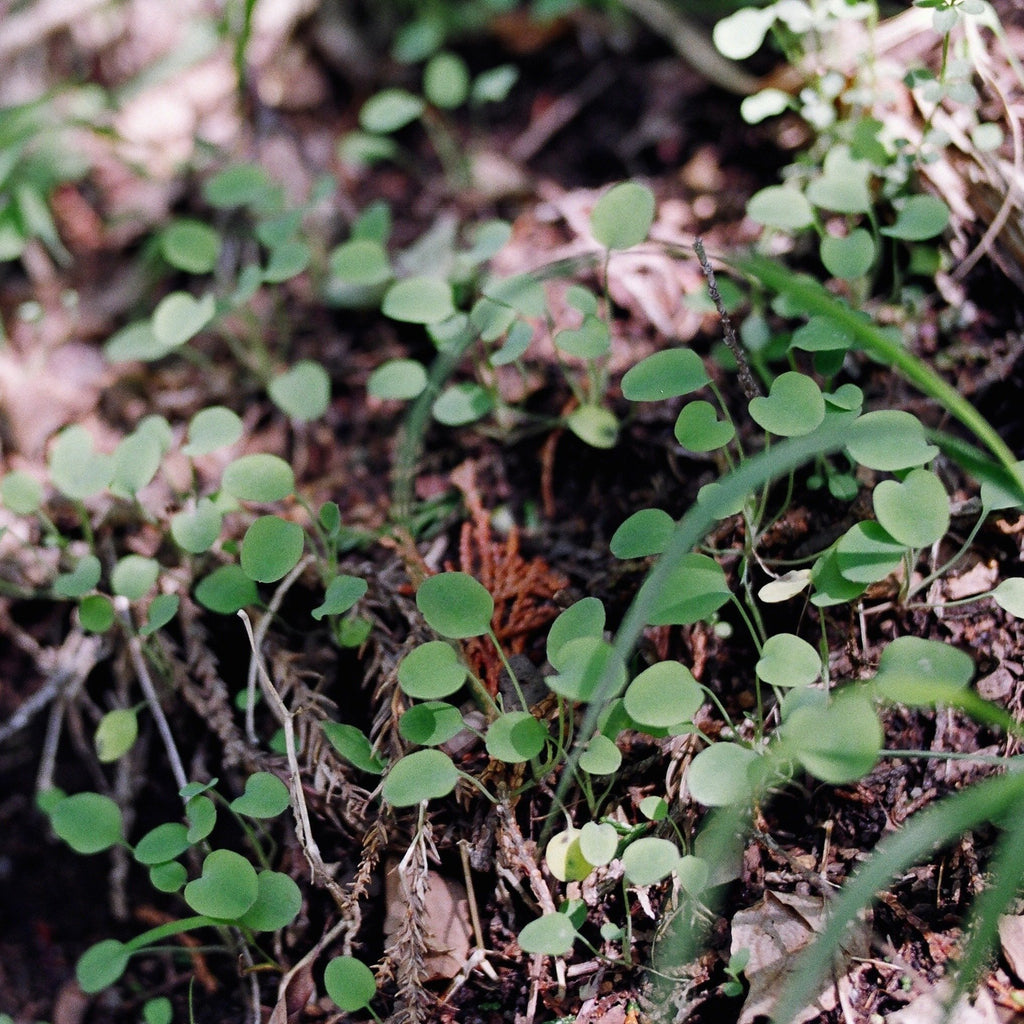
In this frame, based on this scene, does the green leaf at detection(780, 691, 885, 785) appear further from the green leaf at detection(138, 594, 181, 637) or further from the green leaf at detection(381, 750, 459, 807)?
the green leaf at detection(138, 594, 181, 637)

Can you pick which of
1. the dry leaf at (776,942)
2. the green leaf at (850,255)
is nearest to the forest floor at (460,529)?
the dry leaf at (776,942)

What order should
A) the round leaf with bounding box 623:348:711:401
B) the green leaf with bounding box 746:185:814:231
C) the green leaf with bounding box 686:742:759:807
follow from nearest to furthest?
the green leaf with bounding box 686:742:759:807 < the round leaf with bounding box 623:348:711:401 < the green leaf with bounding box 746:185:814:231

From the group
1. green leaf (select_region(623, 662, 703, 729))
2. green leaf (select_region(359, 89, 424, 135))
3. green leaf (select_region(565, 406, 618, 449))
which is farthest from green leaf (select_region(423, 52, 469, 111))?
green leaf (select_region(623, 662, 703, 729))

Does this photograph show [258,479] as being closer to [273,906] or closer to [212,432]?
[212,432]

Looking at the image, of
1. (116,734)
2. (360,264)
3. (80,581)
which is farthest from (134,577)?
(360,264)

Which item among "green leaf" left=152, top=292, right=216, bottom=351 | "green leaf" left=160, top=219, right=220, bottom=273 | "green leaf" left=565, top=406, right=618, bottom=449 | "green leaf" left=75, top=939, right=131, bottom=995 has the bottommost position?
"green leaf" left=75, top=939, right=131, bottom=995

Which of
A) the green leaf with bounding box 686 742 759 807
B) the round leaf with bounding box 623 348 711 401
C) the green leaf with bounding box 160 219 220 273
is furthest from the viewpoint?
the green leaf with bounding box 160 219 220 273

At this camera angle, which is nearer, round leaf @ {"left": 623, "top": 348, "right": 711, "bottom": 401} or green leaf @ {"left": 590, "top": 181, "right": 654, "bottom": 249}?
round leaf @ {"left": 623, "top": 348, "right": 711, "bottom": 401}
